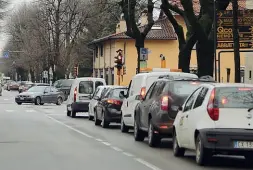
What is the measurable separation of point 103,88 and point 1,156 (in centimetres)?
1346

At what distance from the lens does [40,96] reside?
50719 mm

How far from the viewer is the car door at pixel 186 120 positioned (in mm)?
14172

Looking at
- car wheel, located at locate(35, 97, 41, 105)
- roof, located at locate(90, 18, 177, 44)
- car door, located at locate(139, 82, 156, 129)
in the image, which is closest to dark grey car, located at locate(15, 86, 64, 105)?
car wheel, located at locate(35, 97, 41, 105)

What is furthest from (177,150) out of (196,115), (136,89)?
(136,89)

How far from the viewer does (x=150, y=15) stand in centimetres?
3647

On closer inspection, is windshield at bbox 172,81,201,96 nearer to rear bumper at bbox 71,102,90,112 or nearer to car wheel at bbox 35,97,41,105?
rear bumper at bbox 71,102,90,112

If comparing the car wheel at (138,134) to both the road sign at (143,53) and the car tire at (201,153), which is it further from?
the road sign at (143,53)

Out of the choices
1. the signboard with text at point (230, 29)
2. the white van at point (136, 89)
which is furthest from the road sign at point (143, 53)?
the white van at point (136, 89)

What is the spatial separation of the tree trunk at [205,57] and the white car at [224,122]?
1446cm

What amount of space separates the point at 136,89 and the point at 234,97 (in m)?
8.50

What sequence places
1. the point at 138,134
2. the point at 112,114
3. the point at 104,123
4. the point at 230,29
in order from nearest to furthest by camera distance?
the point at 138,134 < the point at 112,114 < the point at 104,123 < the point at 230,29

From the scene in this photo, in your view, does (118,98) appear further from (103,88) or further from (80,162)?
(80,162)

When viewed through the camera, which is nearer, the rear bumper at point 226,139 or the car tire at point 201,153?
the rear bumper at point 226,139

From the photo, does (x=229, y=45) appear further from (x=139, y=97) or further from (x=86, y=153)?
(x=86, y=153)
